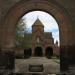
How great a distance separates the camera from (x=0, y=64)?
12.0 metres

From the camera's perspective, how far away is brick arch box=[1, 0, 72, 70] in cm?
1217

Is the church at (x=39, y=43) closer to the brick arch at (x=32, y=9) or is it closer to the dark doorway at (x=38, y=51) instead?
the dark doorway at (x=38, y=51)

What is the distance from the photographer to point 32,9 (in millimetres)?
12617

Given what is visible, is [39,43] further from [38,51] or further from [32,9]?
[32,9]

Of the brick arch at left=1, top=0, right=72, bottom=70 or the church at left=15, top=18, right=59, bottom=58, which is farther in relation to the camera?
the church at left=15, top=18, right=59, bottom=58

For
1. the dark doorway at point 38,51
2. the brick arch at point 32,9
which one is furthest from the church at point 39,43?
the brick arch at point 32,9

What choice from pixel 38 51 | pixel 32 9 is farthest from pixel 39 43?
pixel 32 9

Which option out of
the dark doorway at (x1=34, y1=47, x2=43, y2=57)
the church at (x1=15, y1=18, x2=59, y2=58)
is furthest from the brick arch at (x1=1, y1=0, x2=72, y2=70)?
the dark doorway at (x1=34, y1=47, x2=43, y2=57)

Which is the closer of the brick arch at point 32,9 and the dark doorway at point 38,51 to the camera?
the brick arch at point 32,9

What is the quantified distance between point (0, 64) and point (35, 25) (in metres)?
49.2

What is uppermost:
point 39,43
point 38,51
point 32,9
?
point 39,43

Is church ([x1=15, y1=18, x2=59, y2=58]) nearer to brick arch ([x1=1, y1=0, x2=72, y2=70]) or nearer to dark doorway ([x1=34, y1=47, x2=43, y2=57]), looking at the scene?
dark doorway ([x1=34, y1=47, x2=43, y2=57])

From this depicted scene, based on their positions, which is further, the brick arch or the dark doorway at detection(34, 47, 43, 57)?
the dark doorway at detection(34, 47, 43, 57)

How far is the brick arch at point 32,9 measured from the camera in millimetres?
12172
